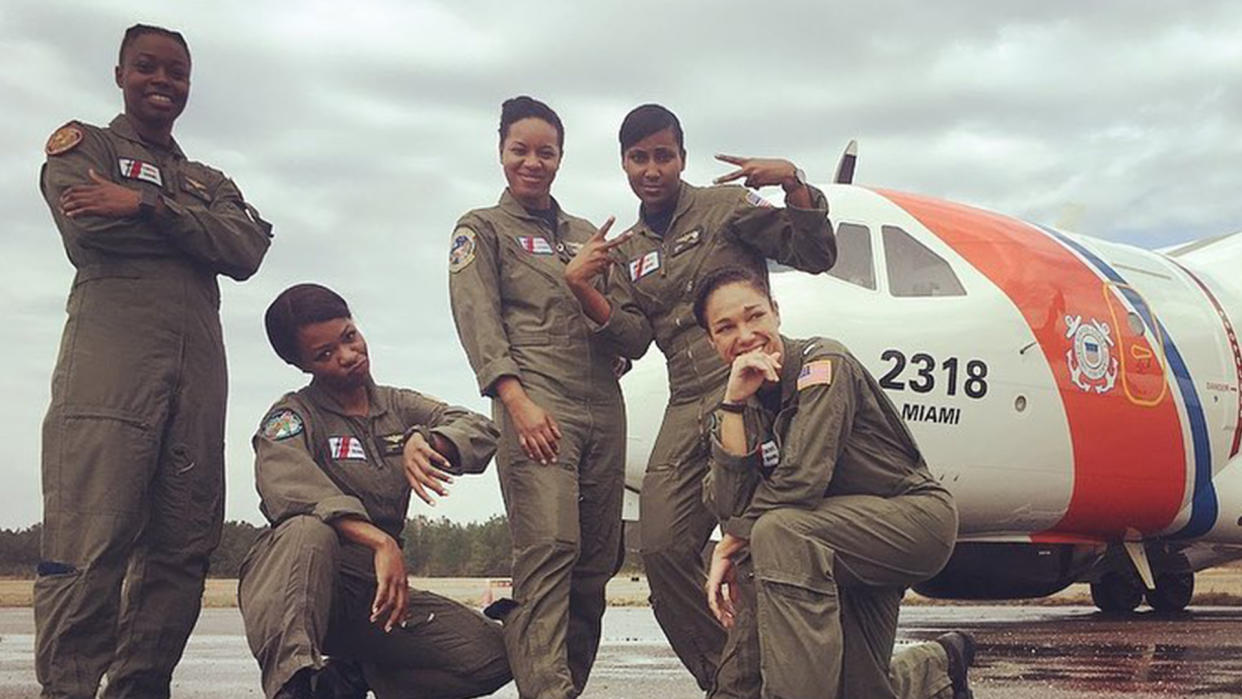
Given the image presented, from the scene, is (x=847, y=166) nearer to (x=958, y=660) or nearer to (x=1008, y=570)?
(x=1008, y=570)

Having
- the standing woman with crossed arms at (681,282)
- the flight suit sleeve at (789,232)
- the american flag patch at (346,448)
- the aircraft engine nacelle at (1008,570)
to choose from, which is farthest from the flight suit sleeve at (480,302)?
the aircraft engine nacelle at (1008,570)

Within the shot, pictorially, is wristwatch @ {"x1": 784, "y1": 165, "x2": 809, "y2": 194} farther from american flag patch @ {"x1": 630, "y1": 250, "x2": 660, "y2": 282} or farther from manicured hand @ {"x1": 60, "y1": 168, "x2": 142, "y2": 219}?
manicured hand @ {"x1": 60, "y1": 168, "x2": 142, "y2": 219}

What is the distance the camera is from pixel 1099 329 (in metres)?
8.33

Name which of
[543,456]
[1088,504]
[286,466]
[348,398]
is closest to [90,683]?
[286,466]

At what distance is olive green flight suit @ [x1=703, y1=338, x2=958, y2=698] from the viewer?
120 inches

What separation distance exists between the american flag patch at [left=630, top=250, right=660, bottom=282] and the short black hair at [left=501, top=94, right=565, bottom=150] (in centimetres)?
46

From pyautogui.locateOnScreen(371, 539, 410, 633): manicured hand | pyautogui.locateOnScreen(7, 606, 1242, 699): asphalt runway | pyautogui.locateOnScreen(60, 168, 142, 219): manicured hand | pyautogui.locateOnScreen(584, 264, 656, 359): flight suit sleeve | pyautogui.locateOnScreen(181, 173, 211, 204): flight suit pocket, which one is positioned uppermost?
pyautogui.locateOnScreen(181, 173, 211, 204): flight suit pocket

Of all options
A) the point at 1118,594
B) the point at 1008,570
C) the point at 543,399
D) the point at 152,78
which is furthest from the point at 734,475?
the point at 1118,594

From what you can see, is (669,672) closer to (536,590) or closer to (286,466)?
(536,590)

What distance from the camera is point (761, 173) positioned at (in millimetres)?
3877

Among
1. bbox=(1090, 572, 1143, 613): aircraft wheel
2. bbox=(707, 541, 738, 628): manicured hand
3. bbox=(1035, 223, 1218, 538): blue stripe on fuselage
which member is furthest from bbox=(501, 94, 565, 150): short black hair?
bbox=(1090, 572, 1143, 613): aircraft wheel

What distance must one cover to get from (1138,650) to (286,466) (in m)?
5.81

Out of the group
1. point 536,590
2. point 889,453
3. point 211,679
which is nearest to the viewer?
point 889,453

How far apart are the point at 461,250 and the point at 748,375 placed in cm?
127
